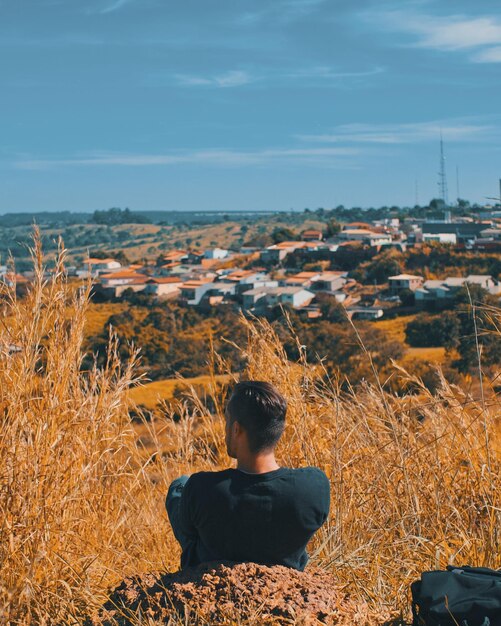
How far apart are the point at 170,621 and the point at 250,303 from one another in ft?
152

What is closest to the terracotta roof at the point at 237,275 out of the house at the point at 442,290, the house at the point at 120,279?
the house at the point at 120,279

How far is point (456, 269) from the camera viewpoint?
176 ft

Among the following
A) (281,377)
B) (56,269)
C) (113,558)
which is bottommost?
(113,558)

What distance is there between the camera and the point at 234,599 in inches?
79.7

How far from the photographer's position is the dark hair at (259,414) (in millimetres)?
2156

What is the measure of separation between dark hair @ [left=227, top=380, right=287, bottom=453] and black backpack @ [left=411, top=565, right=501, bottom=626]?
21.8 inches

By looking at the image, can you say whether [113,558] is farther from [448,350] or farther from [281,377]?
[448,350]

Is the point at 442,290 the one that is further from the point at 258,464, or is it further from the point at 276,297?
the point at 258,464

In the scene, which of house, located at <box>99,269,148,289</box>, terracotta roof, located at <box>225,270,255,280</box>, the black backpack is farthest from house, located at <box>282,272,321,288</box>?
the black backpack

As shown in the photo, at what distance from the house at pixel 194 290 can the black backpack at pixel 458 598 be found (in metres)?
48.5

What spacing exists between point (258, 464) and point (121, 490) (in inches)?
49.4

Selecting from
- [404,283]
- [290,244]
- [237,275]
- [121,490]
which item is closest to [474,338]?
[121,490]

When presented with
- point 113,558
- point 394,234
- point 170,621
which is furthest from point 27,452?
point 394,234

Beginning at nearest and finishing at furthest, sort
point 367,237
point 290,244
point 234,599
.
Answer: point 234,599 < point 367,237 < point 290,244
